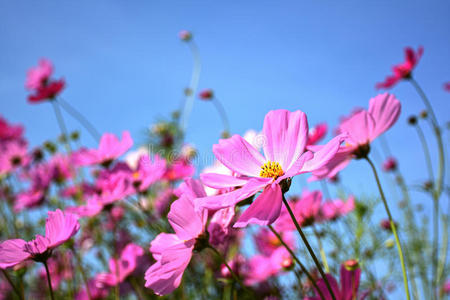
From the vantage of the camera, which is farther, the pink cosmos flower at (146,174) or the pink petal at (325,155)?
the pink cosmos flower at (146,174)

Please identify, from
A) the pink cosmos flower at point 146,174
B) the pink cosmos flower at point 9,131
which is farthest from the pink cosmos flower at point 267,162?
the pink cosmos flower at point 9,131

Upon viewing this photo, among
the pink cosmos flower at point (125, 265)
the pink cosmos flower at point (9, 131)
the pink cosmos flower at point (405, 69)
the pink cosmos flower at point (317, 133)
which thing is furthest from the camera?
the pink cosmos flower at point (9, 131)

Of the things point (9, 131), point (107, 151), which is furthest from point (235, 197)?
point (9, 131)

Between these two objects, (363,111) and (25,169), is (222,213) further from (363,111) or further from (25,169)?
(25,169)

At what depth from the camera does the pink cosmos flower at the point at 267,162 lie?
14.4 inches

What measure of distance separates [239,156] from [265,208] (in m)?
0.10

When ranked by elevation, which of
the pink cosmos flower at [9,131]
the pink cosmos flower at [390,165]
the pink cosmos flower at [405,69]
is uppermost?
the pink cosmos flower at [9,131]

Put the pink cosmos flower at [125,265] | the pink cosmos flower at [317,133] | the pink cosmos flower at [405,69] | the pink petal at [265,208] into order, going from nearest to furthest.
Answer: the pink petal at [265,208]
the pink cosmos flower at [125,265]
the pink cosmos flower at [317,133]
the pink cosmos flower at [405,69]

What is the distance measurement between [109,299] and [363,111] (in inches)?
44.5

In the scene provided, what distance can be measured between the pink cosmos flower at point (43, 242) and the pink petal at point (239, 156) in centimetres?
23

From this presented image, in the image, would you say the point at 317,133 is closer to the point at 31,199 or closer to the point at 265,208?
the point at 265,208

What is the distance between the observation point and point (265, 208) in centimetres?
37

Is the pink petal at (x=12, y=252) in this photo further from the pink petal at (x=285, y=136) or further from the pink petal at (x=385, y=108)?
the pink petal at (x=385, y=108)

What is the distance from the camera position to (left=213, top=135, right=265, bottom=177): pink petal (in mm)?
438
